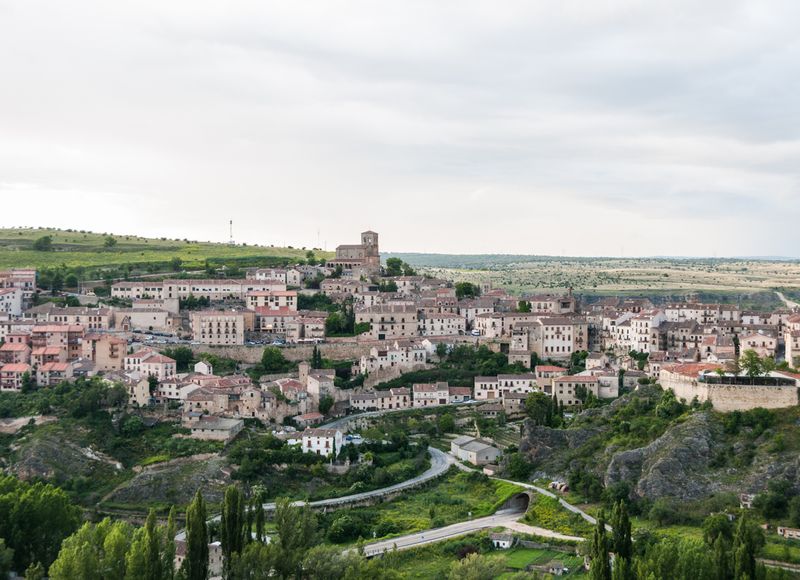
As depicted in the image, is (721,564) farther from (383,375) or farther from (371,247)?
(371,247)

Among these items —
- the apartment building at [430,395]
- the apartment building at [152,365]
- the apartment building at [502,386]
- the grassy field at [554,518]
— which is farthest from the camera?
the apartment building at [502,386]

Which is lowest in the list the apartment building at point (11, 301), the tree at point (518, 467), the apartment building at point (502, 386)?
the tree at point (518, 467)

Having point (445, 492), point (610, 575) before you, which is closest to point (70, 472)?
point (445, 492)

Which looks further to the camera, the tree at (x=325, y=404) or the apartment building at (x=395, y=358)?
the apartment building at (x=395, y=358)

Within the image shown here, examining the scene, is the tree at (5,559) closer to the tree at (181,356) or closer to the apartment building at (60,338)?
the tree at (181,356)

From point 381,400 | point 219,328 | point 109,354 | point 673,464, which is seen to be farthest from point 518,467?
point 109,354

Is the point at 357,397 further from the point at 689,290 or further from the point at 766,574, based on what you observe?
the point at 689,290

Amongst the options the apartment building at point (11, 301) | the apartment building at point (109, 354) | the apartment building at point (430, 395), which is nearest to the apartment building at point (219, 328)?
the apartment building at point (109, 354)

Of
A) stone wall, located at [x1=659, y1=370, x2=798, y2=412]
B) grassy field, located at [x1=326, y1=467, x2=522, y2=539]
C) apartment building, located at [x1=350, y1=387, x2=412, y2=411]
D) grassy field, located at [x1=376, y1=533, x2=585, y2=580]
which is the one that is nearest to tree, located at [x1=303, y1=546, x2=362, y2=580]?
grassy field, located at [x1=376, y1=533, x2=585, y2=580]
